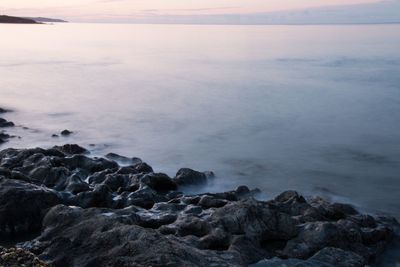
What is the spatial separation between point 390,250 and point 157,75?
29.1 metres

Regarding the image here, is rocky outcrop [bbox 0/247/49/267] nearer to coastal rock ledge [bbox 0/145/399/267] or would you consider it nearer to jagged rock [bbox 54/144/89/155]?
coastal rock ledge [bbox 0/145/399/267]

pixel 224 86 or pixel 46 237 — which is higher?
pixel 46 237

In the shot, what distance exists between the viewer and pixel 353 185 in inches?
481

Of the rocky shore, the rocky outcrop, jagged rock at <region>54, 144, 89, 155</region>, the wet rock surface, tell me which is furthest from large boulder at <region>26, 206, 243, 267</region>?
the wet rock surface

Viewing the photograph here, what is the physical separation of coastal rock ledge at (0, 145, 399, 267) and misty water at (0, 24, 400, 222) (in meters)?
1.77

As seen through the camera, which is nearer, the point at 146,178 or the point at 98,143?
the point at 146,178

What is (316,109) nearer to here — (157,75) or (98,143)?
(98,143)

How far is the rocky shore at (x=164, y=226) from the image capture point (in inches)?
252

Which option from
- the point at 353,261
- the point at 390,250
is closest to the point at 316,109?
the point at 390,250

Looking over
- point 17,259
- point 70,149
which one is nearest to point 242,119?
point 70,149

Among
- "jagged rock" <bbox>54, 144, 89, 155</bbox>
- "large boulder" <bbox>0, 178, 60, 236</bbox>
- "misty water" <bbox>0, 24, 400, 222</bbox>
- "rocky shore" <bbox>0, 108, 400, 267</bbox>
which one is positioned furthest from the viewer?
"jagged rock" <bbox>54, 144, 89, 155</bbox>

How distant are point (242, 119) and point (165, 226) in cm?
1255

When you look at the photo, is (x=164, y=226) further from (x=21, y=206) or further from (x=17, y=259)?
(x=17, y=259)

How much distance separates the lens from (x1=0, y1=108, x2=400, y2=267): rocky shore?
6.41 metres
